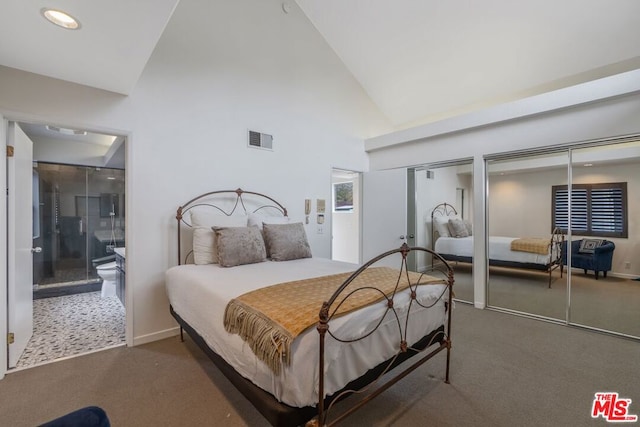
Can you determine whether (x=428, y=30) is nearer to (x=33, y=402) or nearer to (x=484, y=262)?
(x=484, y=262)

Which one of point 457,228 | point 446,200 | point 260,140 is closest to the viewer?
point 260,140

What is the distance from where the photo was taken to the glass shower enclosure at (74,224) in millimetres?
4812

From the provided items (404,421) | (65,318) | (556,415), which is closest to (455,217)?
(556,415)

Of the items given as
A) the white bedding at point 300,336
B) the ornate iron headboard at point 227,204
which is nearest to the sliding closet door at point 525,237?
the white bedding at point 300,336

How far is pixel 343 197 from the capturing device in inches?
283

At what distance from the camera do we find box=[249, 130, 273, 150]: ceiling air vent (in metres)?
3.69

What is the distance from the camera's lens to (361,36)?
4.38 m

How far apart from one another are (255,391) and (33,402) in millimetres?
1832

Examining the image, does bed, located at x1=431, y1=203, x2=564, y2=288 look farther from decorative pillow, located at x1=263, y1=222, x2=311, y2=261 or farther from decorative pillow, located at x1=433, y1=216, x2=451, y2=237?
decorative pillow, located at x1=263, y1=222, x2=311, y2=261

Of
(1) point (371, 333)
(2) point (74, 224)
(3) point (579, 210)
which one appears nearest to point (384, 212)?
(3) point (579, 210)

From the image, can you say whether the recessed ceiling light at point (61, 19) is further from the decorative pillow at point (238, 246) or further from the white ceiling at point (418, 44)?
the decorative pillow at point (238, 246)

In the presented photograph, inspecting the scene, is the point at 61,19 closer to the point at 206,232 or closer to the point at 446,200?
the point at 206,232

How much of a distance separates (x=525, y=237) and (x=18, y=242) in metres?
5.71

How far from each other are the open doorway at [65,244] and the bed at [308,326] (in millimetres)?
1336
